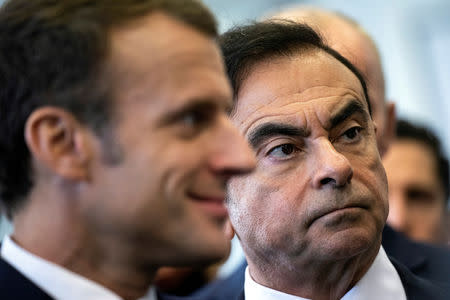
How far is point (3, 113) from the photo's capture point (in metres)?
1.92

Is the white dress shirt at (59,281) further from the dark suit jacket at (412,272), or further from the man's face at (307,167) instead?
the dark suit jacket at (412,272)

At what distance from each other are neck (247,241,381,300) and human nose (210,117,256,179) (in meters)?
0.66

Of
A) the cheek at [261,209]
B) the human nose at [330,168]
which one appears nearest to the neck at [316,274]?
the cheek at [261,209]

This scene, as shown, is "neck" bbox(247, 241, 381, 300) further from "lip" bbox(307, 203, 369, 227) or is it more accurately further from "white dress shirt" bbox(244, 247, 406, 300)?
"lip" bbox(307, 203, 369, 227)

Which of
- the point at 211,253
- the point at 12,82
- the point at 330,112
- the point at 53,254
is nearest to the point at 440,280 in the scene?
the point at 330,112

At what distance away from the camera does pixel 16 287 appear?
1901 mm

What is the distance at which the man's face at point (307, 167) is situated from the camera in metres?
2.39

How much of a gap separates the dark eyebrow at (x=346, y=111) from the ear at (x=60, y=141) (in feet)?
3.18

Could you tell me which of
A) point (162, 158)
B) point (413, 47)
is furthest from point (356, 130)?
point (413, 47)

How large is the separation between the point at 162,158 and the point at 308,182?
0.75 m

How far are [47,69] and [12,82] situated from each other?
4.1 inches

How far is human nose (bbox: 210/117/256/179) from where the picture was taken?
1.87 m

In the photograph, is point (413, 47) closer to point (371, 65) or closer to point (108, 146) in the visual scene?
point (371, 65)

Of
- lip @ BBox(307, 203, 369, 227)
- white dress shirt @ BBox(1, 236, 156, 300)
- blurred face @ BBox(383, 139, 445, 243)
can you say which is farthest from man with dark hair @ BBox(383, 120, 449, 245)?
white dress shirt @ BBox(1, 236, 156, 300)
